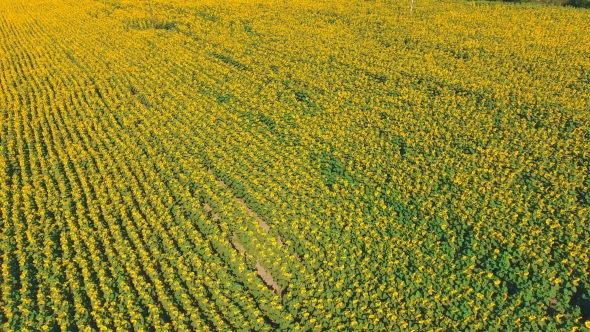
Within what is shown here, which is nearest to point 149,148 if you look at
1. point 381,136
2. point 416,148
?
point 381,136

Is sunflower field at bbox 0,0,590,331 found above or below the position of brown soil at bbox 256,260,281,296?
above

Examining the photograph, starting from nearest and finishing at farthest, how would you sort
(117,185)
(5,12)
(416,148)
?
1. (117,185)
2. (416,148)
3. (5,12)

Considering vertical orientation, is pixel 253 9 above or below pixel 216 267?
above

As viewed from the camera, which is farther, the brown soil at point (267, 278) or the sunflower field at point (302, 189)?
the brown soil at point (267, 278)

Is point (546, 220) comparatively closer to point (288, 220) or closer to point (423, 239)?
point (423, 239)

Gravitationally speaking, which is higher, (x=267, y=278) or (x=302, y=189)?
(x=302, y=189)

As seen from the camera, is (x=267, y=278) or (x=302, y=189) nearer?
(x=267, y=278)

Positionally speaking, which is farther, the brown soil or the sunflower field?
the brown soil

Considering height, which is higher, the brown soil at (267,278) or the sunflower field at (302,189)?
the sunflower field at (302,189)
